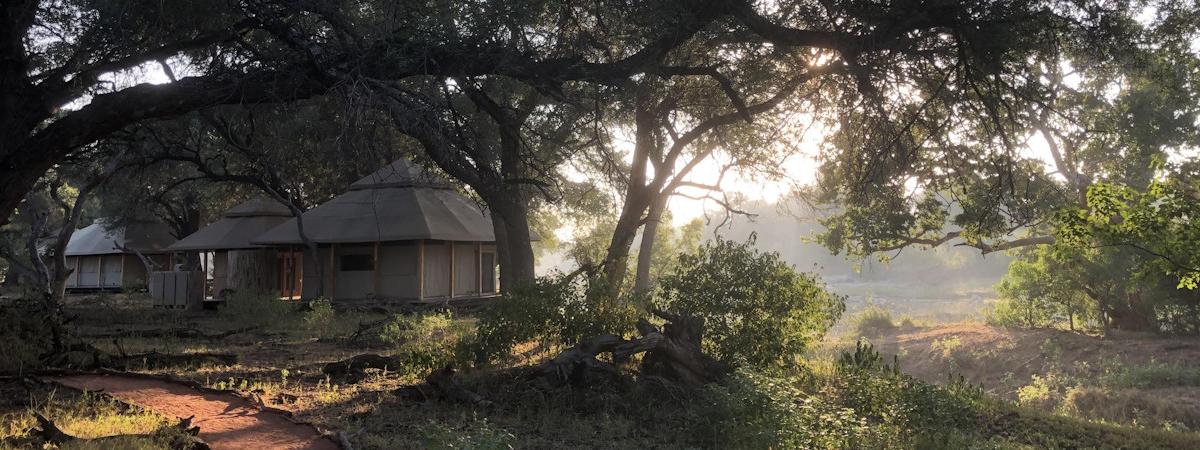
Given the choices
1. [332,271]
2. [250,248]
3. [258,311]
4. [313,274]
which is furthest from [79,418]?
[250,248]

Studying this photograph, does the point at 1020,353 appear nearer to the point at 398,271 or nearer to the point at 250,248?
the point at 398,271

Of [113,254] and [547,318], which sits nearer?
[547,318]

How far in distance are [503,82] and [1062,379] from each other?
17565 millimetres

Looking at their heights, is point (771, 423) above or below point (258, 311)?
below

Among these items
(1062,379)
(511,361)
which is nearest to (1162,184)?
(511,361)

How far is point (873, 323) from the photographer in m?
34.1

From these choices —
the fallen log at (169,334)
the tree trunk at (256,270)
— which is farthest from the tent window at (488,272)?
the fallen log at (169,334)

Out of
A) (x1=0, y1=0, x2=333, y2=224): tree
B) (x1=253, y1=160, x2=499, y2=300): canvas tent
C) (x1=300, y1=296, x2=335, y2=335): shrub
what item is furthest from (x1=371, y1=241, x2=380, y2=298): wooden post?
(x1=0, y1=0, x2=333, y2=224): tree

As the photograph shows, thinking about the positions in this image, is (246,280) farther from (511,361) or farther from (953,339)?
(953,339)

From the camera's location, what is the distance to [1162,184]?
9453 millimetres

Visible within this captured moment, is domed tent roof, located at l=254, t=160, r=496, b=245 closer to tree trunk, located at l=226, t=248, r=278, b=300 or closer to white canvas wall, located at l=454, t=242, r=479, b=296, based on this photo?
white canvas wall, located at l=454, t=242, r=479, b=296

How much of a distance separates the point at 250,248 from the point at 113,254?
18.1 meters

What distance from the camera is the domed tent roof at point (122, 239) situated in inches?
1559

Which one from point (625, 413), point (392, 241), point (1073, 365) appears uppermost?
point (392, 241)
